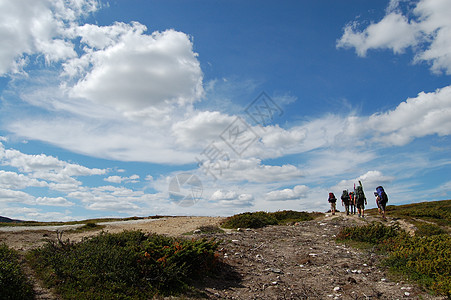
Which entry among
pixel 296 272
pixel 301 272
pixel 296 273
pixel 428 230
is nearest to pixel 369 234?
pixel 428 230

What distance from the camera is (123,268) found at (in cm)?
790

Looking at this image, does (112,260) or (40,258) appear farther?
(40,258)

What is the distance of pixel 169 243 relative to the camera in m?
9.87

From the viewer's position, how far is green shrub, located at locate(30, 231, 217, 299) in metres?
7.29

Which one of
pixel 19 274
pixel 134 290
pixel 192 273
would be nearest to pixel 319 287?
pixel 192 273

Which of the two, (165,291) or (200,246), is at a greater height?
(200,246)

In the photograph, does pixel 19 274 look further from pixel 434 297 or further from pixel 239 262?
pixel 434 297

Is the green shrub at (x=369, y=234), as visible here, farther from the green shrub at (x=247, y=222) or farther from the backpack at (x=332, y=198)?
the backpack at (x=332, y=198)

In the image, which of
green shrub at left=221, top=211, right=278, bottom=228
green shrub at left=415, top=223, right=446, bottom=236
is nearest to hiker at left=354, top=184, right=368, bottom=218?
green shrub at left=415, top=223, right=446, bottom=236

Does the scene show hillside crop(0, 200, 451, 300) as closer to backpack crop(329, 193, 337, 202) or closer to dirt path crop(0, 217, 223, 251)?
dirt path crop(0, 217, 223, 251)

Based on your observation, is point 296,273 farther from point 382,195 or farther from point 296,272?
point 382,195

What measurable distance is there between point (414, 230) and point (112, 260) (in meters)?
16.6

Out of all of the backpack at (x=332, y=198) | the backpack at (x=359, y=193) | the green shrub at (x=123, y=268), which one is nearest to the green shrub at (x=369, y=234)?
the backpack at (x=359, y=193)

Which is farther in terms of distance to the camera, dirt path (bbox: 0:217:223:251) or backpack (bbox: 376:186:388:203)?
backpack (bbox: 376:186:388:203)
